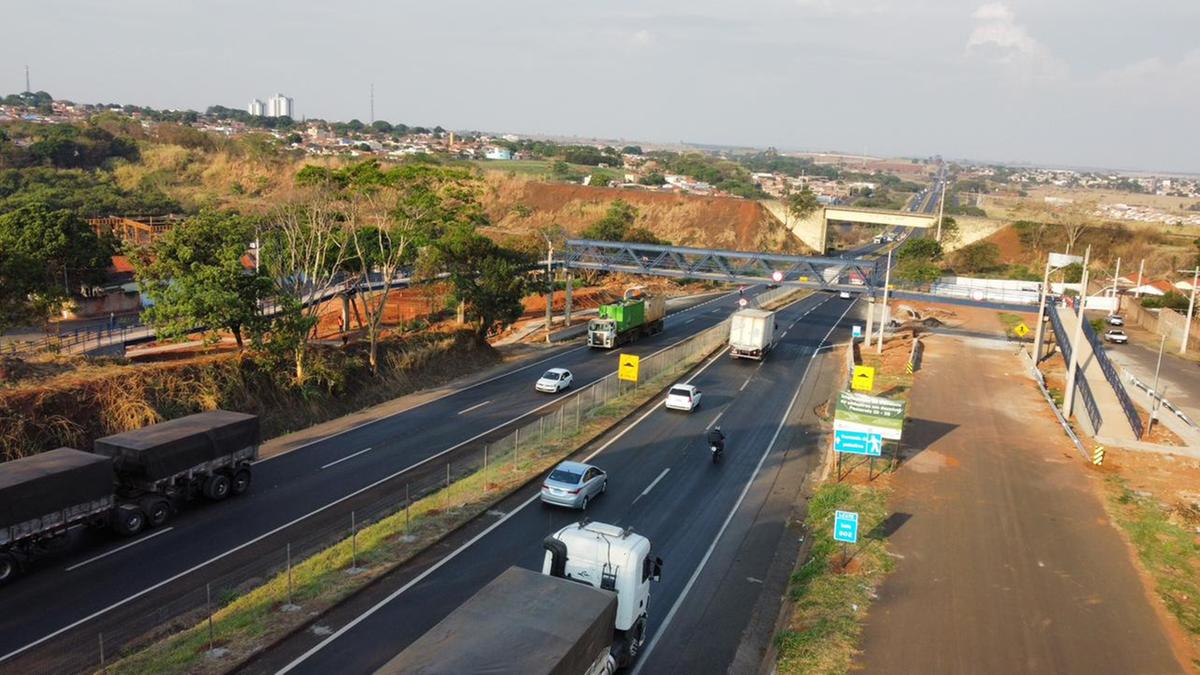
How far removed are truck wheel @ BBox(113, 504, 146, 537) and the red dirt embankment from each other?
121 meters

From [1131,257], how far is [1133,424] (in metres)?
111

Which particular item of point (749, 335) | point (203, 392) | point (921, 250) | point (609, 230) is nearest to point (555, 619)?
point (203, 392)

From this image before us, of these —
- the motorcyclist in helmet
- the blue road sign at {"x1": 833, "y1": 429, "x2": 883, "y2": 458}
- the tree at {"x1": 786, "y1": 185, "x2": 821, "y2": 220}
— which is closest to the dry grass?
the motorcyclist in helmet

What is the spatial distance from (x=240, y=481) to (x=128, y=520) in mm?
4522

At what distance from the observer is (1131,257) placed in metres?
134

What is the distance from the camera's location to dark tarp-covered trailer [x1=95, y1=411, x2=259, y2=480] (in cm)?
2534

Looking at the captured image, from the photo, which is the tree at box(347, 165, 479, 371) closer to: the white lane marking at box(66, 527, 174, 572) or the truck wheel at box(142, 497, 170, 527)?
the truck wheel at box(142, 497, 170, 527)

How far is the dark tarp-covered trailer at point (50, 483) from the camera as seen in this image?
21016mm

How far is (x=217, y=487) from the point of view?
2778 cm

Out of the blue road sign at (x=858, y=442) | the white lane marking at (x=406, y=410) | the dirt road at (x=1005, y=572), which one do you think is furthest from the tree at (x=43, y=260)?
the dirt road at (x=1005, y=572)

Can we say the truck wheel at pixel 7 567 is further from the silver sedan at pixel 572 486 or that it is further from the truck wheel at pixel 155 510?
the silver sedan at pixel 572 486

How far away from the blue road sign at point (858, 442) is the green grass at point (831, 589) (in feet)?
5.07

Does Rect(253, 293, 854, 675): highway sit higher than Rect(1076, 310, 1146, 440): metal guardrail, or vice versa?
Rect(1076, 310, 1146, 440): metal guardrail

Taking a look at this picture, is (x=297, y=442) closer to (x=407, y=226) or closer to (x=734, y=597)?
(x=407, y=226)
